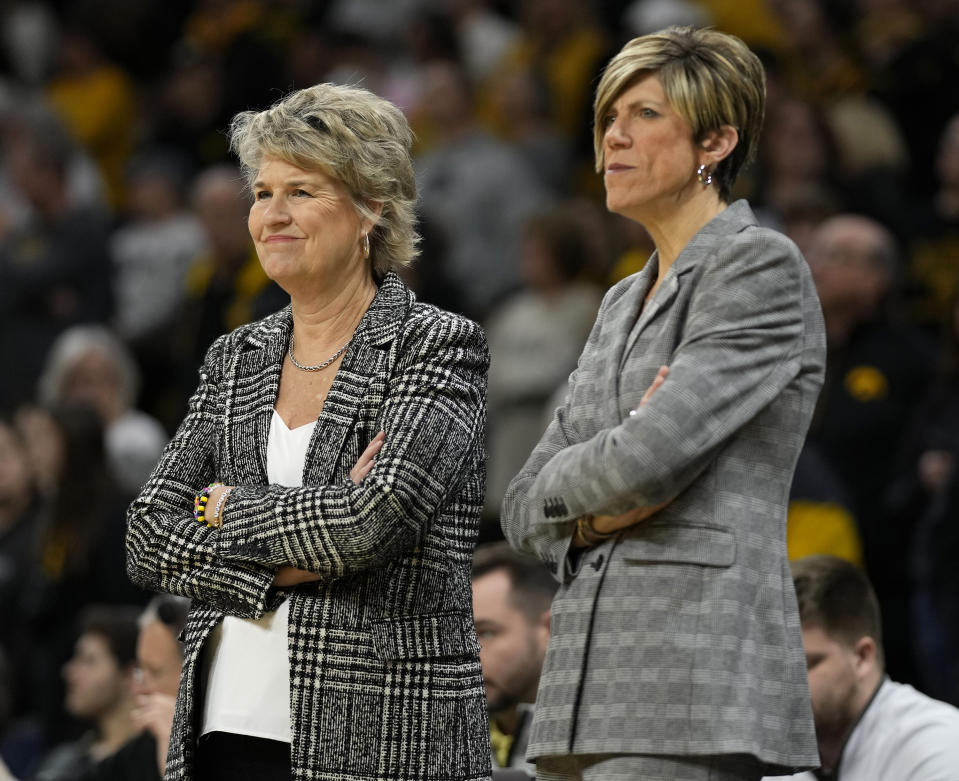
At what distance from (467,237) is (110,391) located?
1.92 m

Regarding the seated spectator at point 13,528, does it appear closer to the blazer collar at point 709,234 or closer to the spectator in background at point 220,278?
the spectator in background at point 220,278

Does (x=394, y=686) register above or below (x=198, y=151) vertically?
below

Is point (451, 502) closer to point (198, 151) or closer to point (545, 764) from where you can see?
point (545, 764)

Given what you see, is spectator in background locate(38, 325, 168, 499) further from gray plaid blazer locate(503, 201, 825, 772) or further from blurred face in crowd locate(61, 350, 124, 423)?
gray plaid blazer locate(503, 201, 825, 772)

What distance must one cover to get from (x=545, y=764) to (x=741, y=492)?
541 mm

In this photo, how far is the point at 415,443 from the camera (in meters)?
2.96

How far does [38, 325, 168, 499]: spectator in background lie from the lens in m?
7.31

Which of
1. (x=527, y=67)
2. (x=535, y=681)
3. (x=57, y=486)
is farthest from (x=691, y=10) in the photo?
(x=535, y=681)

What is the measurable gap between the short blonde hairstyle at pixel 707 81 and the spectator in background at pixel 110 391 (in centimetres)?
475

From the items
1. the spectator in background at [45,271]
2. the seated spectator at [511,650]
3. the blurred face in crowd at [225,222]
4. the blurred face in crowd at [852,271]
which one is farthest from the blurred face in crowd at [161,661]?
the spectator in background at [45,271]

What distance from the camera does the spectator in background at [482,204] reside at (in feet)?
27.2

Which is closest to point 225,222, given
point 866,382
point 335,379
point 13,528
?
point 13,528

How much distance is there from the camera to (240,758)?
2975 mm

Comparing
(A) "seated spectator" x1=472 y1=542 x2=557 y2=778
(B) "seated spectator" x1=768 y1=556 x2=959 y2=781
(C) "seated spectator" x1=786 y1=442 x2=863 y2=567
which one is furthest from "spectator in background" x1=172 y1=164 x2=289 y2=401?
(B) "seated spectator" x1=768 y1=556 x2=959 y2=781
